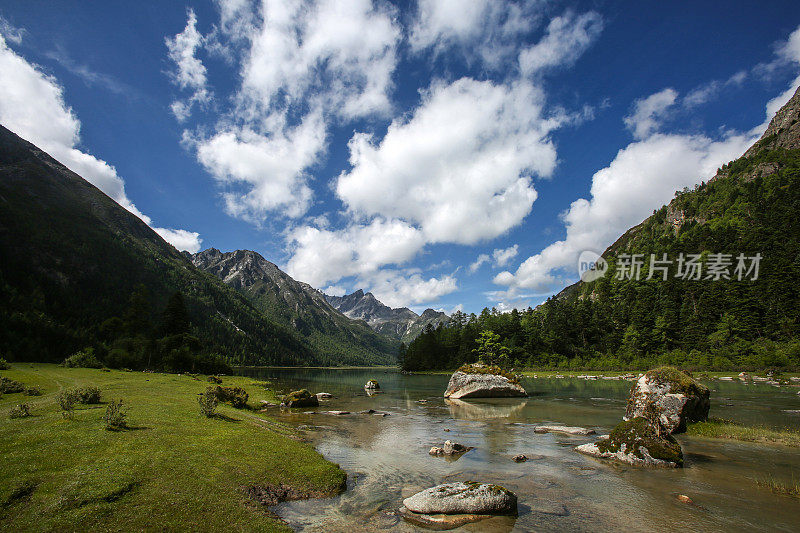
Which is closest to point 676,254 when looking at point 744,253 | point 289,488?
point 744,253

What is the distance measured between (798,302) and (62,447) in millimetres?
134533

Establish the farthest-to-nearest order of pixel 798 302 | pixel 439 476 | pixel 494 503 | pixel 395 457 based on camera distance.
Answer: pixel 798 302
pixel 395 457
pixel 439 476
pixel 494 503

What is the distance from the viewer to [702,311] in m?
101

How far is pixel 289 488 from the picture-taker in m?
13.5

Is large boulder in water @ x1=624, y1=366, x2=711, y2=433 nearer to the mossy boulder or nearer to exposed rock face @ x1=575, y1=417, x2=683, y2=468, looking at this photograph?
exposed rock face @ x1=575, y1=417, x2=683, y2=468

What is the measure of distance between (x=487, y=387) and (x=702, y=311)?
92134 mm

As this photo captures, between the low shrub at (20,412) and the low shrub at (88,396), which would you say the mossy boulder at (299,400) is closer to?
the low shrub at (88,396)

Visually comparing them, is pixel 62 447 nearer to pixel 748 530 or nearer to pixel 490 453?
pixel 490 453

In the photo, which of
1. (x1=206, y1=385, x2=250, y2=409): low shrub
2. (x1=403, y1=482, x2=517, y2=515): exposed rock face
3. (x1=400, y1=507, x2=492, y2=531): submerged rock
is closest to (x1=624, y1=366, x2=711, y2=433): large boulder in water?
(x1=403, y1=482, x2=517, y2=515): exposed rock face

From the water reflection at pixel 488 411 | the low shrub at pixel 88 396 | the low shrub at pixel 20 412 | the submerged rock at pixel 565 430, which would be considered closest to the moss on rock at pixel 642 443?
the submerged rock at pixel 565 430

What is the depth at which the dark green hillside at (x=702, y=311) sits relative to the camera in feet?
283

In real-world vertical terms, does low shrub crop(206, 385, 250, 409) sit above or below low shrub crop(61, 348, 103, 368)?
above

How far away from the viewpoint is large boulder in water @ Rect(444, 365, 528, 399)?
5475 cm

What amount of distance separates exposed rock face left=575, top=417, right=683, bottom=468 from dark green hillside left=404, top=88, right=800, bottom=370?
8714cm
